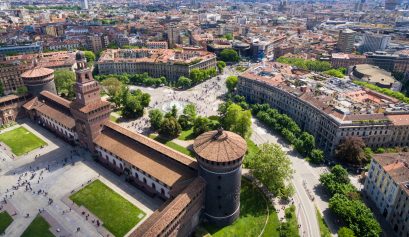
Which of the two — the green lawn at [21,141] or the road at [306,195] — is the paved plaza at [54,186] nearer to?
the green lawn at [21,141]

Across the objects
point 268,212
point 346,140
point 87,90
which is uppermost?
point 87,90

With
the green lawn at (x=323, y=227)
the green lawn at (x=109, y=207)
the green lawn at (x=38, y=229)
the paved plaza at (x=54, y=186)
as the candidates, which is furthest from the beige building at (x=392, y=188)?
the green lawn at (x=38, y=229)

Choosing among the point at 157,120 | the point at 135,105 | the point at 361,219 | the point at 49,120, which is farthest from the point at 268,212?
the point at 49,120

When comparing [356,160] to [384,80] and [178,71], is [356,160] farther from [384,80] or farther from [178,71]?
[178,71]

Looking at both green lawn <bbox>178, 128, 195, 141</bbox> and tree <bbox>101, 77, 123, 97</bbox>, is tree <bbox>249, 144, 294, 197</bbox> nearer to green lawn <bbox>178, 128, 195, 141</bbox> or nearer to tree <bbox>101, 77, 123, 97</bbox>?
green lawn <bbox>178, 128, 195, 141</bbox>

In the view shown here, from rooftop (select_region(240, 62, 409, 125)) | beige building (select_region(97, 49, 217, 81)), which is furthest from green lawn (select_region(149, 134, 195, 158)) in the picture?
beige building (select_region(97, 49, 217, 81))

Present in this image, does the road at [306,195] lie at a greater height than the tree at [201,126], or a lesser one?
lesser
